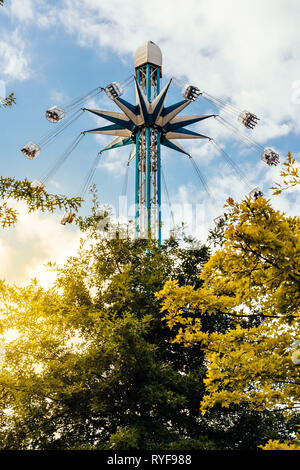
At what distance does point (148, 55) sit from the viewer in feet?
82.3

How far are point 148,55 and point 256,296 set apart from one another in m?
23.8

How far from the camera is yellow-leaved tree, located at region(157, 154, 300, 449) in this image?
4332 millimetres

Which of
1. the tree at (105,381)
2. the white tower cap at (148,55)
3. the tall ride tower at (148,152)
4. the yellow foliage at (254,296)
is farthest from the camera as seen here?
the white tower cap at (148,55)

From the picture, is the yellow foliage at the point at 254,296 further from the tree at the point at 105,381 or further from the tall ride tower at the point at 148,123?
the tall ride tower at the point at 148,123

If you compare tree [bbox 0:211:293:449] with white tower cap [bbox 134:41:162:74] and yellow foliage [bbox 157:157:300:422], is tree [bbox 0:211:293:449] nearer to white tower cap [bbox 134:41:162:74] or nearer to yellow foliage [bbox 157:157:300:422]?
yellow foliage [bbox 157:157:300:422]

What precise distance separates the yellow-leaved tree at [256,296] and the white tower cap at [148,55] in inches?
909

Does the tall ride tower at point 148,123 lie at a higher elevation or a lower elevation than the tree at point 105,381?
higher

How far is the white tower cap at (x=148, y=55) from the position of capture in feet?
82.3

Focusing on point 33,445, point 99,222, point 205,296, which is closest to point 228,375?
point 205,296

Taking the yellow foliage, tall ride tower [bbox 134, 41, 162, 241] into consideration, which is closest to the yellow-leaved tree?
the yellow foliage

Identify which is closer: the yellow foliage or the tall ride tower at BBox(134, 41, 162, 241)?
the yellow foliage

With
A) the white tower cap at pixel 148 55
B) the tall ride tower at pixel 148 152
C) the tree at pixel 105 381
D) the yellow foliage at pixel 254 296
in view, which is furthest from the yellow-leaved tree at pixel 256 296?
the white tower cap at pixel 148 55

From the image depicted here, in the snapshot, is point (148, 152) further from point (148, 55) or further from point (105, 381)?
point (105, 381)

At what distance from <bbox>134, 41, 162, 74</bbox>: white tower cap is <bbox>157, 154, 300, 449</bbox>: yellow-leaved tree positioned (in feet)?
75.8
